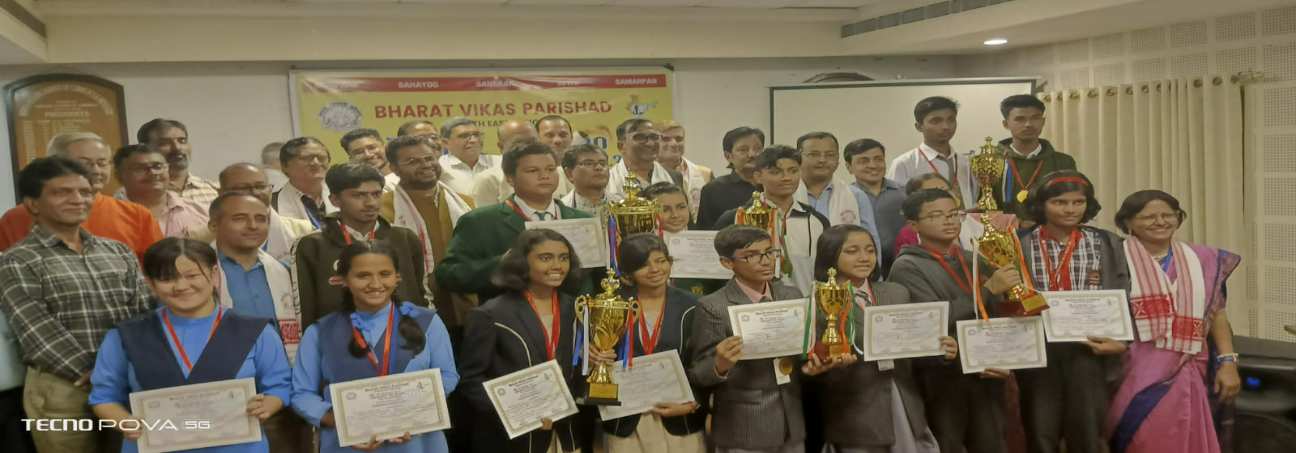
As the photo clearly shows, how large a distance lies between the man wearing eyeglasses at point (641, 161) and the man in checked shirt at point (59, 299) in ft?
7.96

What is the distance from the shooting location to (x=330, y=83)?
288 inches

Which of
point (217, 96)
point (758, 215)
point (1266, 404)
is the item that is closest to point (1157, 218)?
point (1266, 404)

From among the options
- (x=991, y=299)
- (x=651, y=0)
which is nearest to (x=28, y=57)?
(x=651, y=0)

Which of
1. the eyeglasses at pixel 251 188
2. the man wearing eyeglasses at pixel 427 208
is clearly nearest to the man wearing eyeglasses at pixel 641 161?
the man wearing eyeglasses at pixel 427 208

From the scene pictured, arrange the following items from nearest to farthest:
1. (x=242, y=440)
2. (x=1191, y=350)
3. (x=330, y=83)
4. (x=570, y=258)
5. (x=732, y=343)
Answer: (x=242, y=440) → (x=732, y=343) → (x=570, y=258) → (x=1191, y=350) → (x=330, y=83)

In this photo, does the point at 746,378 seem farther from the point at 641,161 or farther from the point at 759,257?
the point at 641,161

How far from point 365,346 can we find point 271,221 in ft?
3.36

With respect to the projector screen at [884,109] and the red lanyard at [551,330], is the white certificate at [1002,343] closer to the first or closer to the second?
the red lanyard at [551,330]

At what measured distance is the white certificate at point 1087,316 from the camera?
137 inches

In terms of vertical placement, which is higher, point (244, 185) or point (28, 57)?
point (28, 57)

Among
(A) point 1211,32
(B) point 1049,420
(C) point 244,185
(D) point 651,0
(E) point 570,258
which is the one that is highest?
(D) point 651,0

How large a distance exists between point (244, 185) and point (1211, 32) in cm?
631

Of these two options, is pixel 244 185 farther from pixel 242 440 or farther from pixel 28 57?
pixel 28 57

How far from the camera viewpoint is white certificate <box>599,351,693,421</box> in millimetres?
3121
